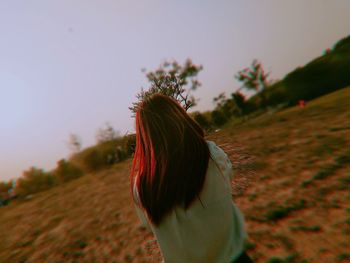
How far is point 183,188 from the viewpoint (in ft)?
4.56

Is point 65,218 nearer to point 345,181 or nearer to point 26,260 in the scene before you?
point 26,260

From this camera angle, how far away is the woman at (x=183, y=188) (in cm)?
140

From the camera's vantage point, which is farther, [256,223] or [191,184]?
[256,223]

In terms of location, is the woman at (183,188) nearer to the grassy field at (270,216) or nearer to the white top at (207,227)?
the white top at (207,227)

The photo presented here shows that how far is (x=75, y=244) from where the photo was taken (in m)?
5.88

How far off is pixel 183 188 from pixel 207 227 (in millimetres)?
285

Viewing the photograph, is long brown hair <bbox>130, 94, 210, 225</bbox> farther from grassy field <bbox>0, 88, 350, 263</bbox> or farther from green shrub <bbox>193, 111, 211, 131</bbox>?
grassy field <bbox>0, 88, 350, 263</bbox>

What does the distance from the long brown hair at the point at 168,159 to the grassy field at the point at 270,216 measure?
4.56 feet

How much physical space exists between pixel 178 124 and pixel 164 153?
0.63ft

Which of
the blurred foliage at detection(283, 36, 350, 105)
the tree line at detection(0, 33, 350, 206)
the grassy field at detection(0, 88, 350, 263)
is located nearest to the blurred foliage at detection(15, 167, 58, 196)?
the tree line at detection(0, 33, 350, 206)

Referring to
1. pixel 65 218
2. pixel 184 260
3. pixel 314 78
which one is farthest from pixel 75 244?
pixel 314 78

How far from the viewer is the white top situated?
1.42 m

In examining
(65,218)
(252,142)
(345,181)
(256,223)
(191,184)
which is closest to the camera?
(191,184)

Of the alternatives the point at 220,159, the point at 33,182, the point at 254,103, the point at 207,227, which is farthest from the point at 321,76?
the point at 33,182
